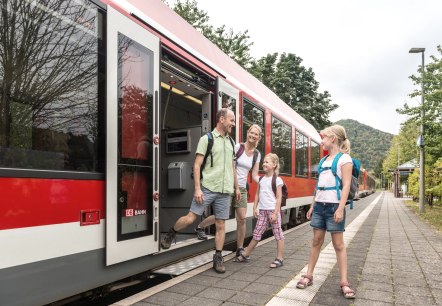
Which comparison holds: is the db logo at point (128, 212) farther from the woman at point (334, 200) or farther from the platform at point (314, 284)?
the woman at point (334, 200)

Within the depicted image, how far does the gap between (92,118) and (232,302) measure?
6.57 ft

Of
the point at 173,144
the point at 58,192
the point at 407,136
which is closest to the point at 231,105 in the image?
the point at 173,144

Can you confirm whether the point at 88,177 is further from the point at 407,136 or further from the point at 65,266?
the point at 407,136

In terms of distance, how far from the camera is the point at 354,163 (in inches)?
149

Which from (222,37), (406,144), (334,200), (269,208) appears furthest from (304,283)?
(406,144)

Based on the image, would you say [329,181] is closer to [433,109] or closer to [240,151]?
[240,151]

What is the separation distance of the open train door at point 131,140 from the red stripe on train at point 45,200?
21 cm

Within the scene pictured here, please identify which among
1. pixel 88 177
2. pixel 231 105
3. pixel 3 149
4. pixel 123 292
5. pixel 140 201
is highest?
pixel 231 105

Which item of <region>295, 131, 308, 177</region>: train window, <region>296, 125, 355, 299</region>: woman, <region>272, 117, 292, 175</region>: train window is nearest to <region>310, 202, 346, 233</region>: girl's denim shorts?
<region>296, 125, 355, 299</region>: woman

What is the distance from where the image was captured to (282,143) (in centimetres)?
921

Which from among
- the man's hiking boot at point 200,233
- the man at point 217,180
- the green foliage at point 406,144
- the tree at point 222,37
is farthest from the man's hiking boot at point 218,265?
the tree at point 222,37

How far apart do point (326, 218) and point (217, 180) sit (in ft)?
4.21

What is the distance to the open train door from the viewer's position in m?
3.43

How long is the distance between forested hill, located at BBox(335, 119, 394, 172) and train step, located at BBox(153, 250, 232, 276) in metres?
121
